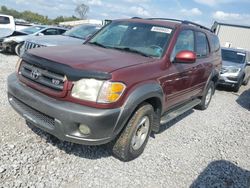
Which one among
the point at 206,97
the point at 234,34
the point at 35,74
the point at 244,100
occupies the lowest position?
the point at 244,100

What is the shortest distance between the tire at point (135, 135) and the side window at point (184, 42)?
107cm

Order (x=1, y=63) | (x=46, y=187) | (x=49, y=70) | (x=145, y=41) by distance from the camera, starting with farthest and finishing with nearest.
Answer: (x=1, y=63)
(x=145, y=41)
(x=49, y=70)
(x=46, y=187)

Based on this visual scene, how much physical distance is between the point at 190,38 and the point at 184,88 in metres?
0.99

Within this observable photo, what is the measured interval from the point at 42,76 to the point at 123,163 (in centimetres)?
157

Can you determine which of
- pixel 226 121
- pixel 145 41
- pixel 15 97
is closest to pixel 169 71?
pixel 145 41

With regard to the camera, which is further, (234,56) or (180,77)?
(234,56)

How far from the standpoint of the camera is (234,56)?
10.7 meters

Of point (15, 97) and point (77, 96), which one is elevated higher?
point (77, 96)

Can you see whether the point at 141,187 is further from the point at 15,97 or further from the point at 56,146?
the point at 15,97

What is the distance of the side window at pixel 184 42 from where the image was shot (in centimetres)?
411

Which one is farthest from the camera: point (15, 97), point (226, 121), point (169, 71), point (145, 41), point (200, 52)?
point (226, 121)

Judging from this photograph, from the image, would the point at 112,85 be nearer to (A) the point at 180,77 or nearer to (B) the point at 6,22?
(A) the point at 180,77

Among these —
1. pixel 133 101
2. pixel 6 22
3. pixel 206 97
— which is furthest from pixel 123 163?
pixel 6 22

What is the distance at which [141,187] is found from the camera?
3.08 meters
